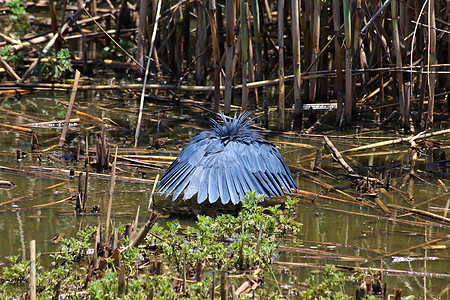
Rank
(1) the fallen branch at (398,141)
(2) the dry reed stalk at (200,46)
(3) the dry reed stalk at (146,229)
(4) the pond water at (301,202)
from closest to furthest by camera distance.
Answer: (3) the dry reed stalk at (146,229) < (4) the pond water at (301,202) < (1) the fallen branch at (398,141) < (2) the dry reed stalk at (200,46)

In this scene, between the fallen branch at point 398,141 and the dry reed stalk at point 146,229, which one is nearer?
the dry reed stalk at point 146,229

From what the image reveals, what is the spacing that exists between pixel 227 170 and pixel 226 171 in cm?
1

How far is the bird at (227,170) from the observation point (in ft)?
12.1

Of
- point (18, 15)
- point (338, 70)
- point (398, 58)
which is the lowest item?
point (338, 70)

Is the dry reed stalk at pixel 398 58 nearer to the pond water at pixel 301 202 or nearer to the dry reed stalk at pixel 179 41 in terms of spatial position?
the pond water at pixel 301 202

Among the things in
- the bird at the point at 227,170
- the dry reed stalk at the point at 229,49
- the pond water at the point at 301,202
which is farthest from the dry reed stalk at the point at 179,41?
the bird at the point at 227,170

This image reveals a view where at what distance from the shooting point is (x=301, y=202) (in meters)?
4.15

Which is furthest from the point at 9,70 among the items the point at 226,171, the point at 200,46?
the point at 226,171

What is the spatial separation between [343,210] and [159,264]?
5.37 feet

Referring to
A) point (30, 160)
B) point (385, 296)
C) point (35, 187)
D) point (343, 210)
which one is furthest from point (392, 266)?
point (30, 160)

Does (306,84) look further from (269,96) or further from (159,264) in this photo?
(159,264)

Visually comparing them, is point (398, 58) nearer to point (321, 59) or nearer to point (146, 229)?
point (321, 59)

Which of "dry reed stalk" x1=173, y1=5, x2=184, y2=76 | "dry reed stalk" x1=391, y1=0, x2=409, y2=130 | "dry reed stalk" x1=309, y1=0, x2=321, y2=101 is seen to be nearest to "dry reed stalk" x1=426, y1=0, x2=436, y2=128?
"dry reed stalk" x1=391, y1=0, x2=409, y2=130

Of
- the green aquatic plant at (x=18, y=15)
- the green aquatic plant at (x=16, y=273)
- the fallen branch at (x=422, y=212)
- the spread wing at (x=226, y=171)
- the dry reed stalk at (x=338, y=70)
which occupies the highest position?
the green aquatic plant at (x=18, y=15)
